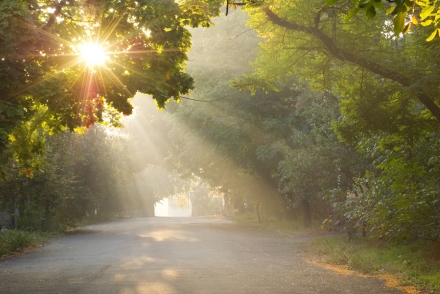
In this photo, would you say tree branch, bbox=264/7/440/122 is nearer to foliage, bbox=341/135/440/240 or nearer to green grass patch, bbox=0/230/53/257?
foliage, bbox=341/135/440/240

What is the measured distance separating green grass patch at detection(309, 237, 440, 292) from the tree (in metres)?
6.44

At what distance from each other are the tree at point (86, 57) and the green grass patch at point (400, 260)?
254 inches

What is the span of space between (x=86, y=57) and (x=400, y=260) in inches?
385

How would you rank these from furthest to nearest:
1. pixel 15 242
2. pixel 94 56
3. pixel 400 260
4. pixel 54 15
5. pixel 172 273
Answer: pixel 15 242, pixel 400 260, pixel 172 273, pixel 54 15, pixel 94 56

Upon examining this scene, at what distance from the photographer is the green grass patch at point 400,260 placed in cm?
1191

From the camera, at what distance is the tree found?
8852 millimetres

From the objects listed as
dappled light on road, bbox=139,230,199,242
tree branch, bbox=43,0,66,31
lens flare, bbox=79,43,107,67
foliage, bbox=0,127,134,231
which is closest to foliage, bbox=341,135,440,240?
lens flare, bbox=79,43,107,67

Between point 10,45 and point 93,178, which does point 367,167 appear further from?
point 93,178

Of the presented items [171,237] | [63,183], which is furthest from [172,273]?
[63,183]

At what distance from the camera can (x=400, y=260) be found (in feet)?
48.4

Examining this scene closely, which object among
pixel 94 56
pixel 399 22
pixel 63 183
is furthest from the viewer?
pixel 63 183

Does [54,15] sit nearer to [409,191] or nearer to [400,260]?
[409,191]

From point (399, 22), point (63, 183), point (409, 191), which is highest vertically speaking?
point (63, 183)

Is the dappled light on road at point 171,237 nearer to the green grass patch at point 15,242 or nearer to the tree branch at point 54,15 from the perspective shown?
the green grass patch at point 15,242
